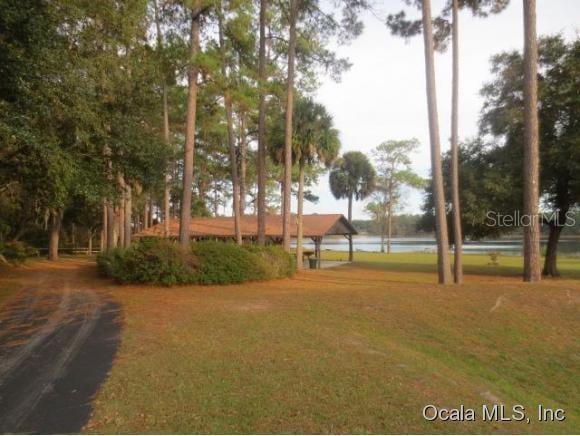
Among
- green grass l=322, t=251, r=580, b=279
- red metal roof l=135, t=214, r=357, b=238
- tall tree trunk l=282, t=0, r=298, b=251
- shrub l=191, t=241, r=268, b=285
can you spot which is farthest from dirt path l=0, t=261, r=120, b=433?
green grass l=322, t=251, r=580, b=279

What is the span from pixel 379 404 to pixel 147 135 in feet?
37.1

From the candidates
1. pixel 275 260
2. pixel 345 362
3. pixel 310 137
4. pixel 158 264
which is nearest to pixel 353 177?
pixel 310 137

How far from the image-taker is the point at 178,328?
7.64 meters

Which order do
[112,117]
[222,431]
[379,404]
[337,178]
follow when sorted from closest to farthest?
Result: 1. [222,431]
2. [379,404]
3. [112,117]
4. [337,178]

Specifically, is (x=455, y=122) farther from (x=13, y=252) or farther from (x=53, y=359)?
(x=13, y=252)

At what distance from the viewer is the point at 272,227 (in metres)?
31.0

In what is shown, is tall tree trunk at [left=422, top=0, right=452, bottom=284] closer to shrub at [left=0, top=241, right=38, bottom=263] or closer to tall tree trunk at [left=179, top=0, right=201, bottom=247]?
tall tree trunk at [left=179, top=0, right=201, bottom=247]

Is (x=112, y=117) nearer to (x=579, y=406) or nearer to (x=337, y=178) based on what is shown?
(x=579, y=406)

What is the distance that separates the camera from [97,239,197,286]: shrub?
46.0 feet

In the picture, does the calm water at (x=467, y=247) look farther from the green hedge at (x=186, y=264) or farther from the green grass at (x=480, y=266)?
the green hedge at (x=186, y=264)

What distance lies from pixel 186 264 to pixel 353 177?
103ft

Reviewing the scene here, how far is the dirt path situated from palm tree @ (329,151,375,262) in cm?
3464

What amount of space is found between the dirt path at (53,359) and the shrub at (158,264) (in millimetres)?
2837

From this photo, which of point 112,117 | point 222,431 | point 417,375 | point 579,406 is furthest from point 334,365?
point 112,117
